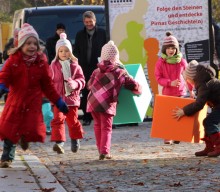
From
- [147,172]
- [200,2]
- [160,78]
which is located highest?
[200,2]

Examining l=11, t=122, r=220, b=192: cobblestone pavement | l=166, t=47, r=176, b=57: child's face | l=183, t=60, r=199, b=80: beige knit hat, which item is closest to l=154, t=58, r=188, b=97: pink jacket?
l=166, t=47, r=176, b=57: child's face

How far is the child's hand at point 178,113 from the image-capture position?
12.1m

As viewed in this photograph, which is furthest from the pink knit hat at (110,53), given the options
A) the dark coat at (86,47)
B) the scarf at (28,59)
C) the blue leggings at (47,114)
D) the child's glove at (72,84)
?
the dark coat at (86,47)

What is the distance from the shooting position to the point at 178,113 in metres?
12.1

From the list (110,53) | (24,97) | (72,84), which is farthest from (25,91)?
(72,84)

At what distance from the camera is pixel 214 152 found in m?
11.7

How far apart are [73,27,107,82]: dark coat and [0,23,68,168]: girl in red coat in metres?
6.30

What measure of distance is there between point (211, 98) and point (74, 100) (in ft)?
6.30

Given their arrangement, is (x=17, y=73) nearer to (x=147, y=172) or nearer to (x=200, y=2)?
(x=147, y=172)

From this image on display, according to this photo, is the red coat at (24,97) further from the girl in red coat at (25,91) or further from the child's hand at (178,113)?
the child's hand at (178,113)

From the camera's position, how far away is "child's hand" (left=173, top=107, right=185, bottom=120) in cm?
1211

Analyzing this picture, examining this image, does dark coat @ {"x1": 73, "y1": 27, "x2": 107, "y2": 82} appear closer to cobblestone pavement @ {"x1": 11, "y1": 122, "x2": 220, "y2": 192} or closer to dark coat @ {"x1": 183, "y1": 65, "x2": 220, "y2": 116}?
cobblestone pavement @ {"x1": 11, "y1": 122, "x2": 220, "y2": 192}

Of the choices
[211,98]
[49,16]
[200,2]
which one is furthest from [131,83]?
[49,16]

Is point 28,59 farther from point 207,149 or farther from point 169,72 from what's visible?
point 169,72
